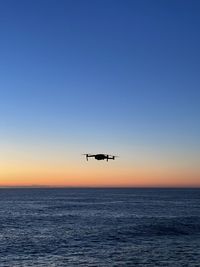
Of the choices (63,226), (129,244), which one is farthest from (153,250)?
(63,226)

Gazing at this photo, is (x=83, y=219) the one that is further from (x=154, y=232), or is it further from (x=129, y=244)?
(x=129, y=244)

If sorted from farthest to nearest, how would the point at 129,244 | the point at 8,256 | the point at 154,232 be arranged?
1. the point at 154,232
2. the point at 129,244
3. the point at 8,256

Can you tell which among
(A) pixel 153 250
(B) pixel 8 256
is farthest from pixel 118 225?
(B) pixel 8 256

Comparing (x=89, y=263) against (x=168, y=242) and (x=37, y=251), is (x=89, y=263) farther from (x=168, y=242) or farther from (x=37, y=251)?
(x=168, y=242)

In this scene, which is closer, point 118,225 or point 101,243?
point 101,243

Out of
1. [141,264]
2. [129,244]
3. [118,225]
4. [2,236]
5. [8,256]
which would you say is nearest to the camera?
[141,264]

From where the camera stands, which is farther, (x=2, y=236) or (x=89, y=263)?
(x=2, y=236)

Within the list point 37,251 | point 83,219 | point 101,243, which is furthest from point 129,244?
point 83,219

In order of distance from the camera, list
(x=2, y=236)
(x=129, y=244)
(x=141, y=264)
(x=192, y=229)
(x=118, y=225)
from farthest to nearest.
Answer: (x=118, y=225)
(x=192, y=229)
(x=2, y=236)
(x=129, y=244)
(x=141, y=264)
